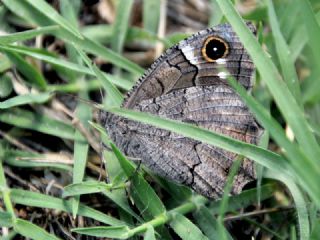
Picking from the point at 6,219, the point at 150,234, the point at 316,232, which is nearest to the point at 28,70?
the point at 6,219

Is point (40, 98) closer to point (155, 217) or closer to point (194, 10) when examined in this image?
point (155, 217)

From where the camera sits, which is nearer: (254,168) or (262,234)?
(254,168)

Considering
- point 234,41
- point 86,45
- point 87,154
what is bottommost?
point 87,154

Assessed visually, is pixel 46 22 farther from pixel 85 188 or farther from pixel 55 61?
pixel 85 188

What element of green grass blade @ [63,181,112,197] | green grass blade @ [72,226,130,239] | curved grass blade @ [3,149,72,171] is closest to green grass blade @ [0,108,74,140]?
curved grass blade @ [3,149,72,171]

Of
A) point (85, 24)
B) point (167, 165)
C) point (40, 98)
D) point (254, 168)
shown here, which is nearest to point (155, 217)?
point (167, 165)

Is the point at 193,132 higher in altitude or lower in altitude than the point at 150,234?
higher
